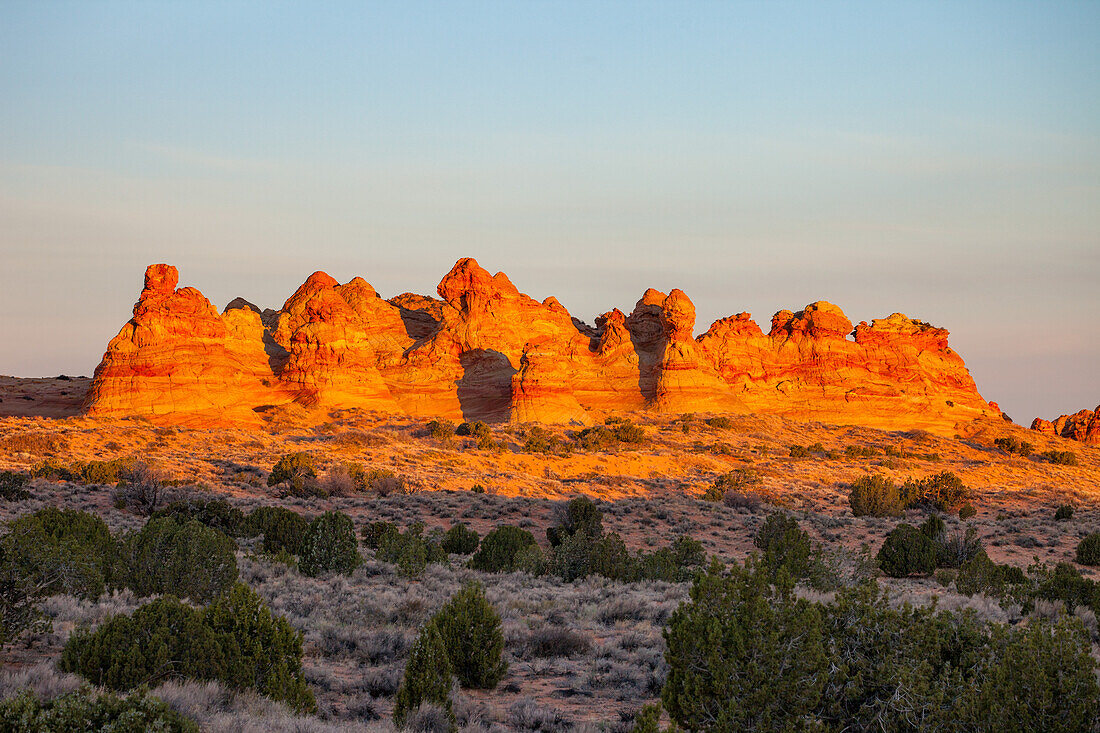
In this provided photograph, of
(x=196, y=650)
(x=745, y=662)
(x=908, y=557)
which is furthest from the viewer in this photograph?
(x=908, y=557)

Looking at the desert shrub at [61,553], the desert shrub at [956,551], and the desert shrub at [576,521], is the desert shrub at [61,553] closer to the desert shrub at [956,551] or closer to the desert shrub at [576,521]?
the desert shrub at [576,521]

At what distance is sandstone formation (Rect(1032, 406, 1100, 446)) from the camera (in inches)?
2736

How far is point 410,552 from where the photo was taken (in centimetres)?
1645

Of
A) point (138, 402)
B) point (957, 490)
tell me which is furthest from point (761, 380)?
point (138, 402)

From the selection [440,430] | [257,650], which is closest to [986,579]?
[257,650]

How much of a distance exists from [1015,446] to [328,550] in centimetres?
5787

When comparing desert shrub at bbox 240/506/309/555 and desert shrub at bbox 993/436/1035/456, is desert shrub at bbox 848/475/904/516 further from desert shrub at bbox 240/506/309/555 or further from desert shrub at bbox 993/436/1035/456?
desert shrub at bbox 993/436/1035/456

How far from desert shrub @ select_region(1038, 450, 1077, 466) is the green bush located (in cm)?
6093

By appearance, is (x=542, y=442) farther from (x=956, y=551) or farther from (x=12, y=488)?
(x=12, y=488)

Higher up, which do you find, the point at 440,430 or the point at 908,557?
the point at 440,430

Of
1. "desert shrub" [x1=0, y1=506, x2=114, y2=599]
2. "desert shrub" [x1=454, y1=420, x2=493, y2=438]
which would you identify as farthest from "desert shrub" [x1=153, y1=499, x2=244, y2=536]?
"desert shrub" [x1=454, y1=420, x2=493, y2=438]

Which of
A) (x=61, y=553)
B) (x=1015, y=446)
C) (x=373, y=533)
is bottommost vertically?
(x=373, y=533)

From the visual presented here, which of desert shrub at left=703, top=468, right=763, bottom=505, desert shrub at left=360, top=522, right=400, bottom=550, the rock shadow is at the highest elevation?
the rock shadow

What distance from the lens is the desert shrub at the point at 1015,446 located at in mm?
58591
